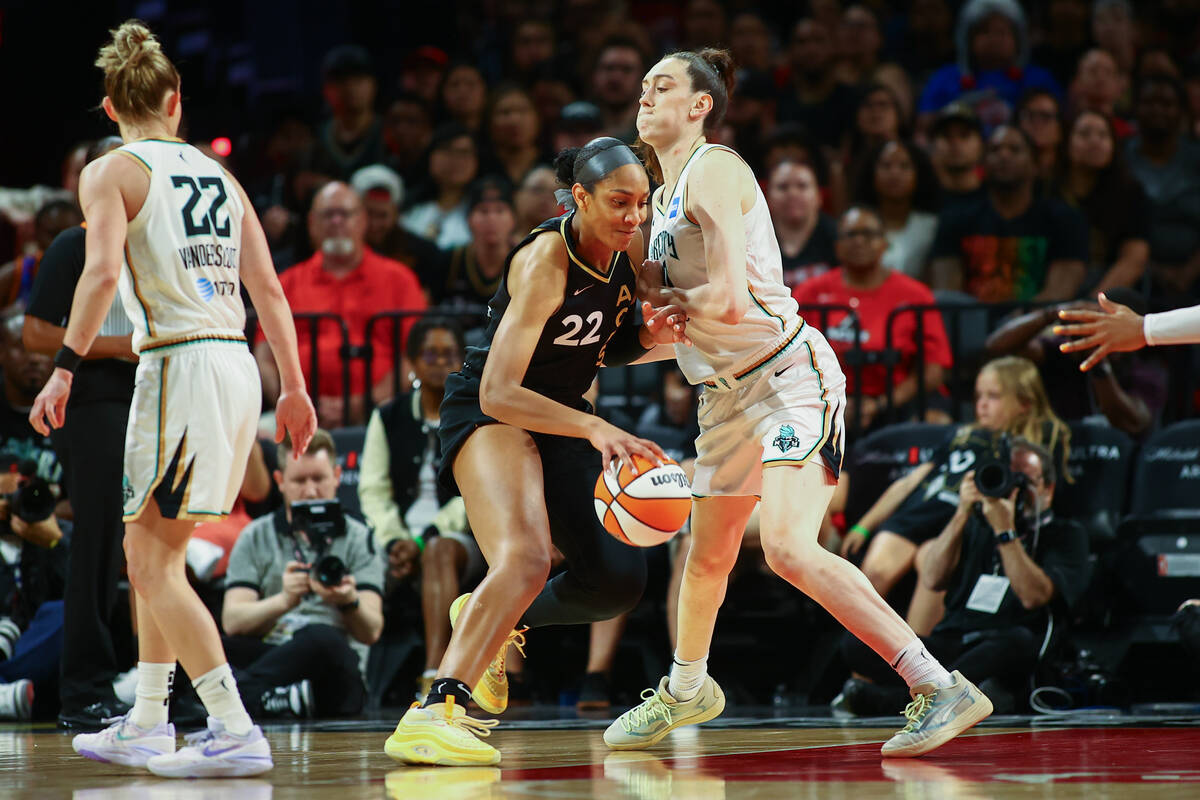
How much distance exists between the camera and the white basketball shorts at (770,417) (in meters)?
4.47

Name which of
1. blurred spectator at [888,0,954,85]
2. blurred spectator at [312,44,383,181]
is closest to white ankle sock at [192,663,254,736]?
blurred spectator at [312,44,383,181]

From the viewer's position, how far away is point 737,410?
4602 millimetres

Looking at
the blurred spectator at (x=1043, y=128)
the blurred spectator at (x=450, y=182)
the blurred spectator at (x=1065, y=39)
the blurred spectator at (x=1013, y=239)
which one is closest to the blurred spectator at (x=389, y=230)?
the blurred spectator at (x=450, y=182)

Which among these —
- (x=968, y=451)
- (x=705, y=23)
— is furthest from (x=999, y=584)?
(x=705, y=23)

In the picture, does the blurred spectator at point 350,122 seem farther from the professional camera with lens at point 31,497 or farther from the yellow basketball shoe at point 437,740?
the yellow basketball shoe at point 437,740

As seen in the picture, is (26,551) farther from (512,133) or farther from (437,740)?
(512,133)

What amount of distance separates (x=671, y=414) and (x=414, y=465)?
1.44 m

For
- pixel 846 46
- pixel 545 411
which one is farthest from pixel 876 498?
pixel 846 46

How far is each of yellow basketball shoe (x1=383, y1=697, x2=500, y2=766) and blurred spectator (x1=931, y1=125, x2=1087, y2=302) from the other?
499cm

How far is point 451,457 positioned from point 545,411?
1.49 ft

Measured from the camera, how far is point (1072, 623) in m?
6.65

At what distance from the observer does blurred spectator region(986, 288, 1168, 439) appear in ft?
23.5

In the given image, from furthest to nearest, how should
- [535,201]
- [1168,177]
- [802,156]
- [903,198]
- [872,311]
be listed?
[802,156], [1168,177], [903,198], [535,201], [872,311]

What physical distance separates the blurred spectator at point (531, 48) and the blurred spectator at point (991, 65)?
2.74m
